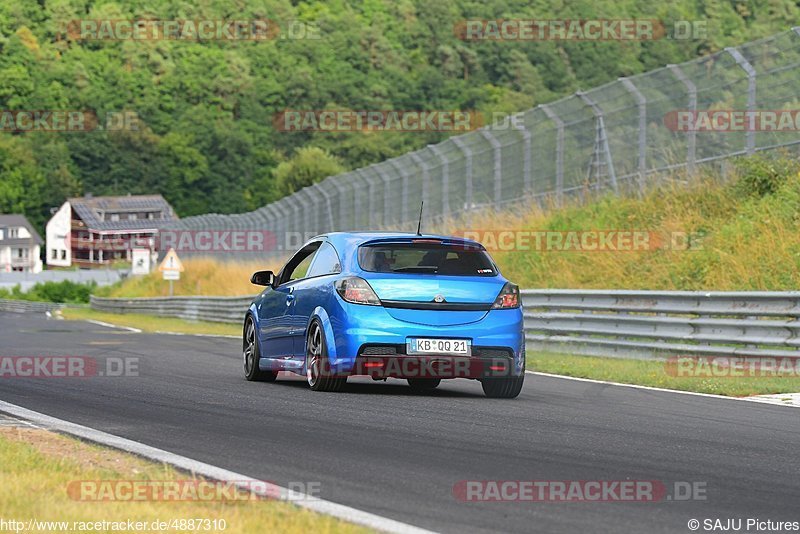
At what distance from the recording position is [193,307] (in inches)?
1613

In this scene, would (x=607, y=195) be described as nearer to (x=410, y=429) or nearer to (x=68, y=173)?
(x=410, y=429)

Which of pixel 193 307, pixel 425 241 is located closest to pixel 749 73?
pixel 425 241

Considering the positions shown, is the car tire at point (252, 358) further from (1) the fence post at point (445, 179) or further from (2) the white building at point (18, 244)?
(2) the white building at point (18, 244)

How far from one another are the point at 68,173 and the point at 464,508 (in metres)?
162

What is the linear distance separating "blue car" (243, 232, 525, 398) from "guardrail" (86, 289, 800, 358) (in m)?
4.12

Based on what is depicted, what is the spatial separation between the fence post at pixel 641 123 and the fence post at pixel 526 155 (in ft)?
9.97

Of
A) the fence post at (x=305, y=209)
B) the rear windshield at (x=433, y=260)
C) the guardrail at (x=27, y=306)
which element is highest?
the fence post at (x=305, y=209)

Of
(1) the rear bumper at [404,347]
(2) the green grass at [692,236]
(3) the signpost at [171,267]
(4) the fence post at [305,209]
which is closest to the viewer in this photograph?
(1) the rear bumper at [404,347]

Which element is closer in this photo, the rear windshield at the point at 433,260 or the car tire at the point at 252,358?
the rear windshield at the point at 433,260

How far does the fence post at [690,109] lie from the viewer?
74.0 ft

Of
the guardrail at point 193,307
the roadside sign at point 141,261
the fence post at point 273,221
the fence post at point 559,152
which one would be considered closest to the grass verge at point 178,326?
the guardrail at point 193,307

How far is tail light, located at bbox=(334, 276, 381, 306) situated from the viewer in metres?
11.9

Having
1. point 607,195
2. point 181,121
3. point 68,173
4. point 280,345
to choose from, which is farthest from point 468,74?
point 280,345

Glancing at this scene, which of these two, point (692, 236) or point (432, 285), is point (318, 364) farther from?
point (692, 236)
